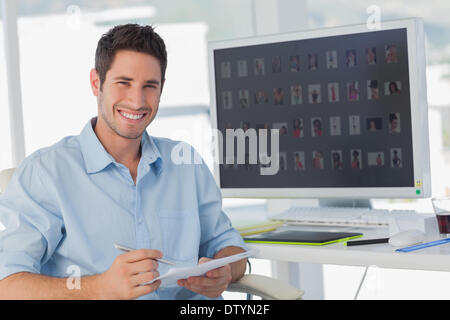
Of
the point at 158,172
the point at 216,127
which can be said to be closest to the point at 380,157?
the point at 216,127

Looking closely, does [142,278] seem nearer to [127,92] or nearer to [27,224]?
[27,224]

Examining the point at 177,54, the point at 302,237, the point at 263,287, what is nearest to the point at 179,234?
the point at 263,287

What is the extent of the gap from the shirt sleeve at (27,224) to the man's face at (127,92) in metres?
0.21

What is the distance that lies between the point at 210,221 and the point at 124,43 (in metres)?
0.51

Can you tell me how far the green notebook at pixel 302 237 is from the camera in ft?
5.13

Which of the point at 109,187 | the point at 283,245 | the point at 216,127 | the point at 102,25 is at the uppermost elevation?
the point at 102,25

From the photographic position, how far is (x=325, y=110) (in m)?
1.85

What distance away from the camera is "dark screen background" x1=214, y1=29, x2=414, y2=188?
1.75 metres

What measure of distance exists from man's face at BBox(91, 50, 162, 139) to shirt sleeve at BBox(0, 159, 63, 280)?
212 millimetres

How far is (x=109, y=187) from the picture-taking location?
1426mm

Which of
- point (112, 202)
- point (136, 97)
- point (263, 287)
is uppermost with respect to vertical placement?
point (136, 97)

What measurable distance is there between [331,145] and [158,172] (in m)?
0.60

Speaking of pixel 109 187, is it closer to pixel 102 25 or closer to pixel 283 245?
pixel 283 245

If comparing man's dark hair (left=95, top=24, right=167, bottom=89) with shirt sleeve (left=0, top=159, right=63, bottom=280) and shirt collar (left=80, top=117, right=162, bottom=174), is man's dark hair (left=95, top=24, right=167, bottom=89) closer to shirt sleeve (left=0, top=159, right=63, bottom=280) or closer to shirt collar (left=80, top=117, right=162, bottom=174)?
shirt collar (left=80, top=117, right=162, bottom=174)
